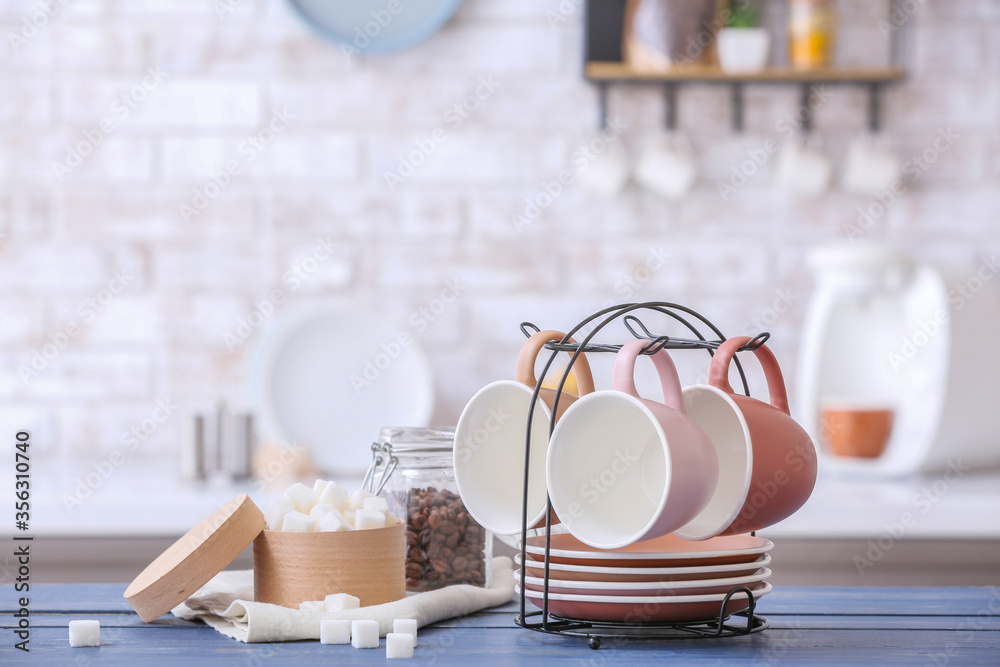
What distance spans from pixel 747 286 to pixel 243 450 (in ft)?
3.12

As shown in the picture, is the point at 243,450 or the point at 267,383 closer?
the point at 243,450

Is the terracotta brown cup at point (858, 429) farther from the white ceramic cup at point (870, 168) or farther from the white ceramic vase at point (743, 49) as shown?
the white ceramic vase at point (743, 49)

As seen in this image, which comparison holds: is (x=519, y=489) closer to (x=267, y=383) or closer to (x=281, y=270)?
(x=267, y=383)

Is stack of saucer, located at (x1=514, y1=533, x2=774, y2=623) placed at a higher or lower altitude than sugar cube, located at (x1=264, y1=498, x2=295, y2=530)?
lower

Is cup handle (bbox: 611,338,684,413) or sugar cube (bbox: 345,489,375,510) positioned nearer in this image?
cup handle (bbox: 611,338,684,413)

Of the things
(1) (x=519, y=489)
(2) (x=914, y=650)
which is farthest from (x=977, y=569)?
(1) (x=519, y=489)

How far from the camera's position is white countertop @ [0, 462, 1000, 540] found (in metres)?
1.34

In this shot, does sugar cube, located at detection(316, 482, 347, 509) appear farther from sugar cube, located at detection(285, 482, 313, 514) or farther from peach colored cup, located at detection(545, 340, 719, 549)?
peach colored cup, located at detection(545, 340, 719, 549)

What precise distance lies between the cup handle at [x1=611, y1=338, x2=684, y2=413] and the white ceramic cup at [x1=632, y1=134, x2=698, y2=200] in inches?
49.4

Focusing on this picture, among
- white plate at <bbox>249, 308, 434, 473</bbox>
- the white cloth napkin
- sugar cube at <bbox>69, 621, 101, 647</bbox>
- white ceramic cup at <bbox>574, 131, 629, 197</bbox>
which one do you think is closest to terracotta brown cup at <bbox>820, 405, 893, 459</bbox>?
white ceramic cup at <bbox>574, 131, 629, 197</bbox>

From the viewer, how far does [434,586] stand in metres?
0.75

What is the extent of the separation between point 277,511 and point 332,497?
0.04 m

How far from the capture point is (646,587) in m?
0.60

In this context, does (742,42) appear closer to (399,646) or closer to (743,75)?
(743,75)
